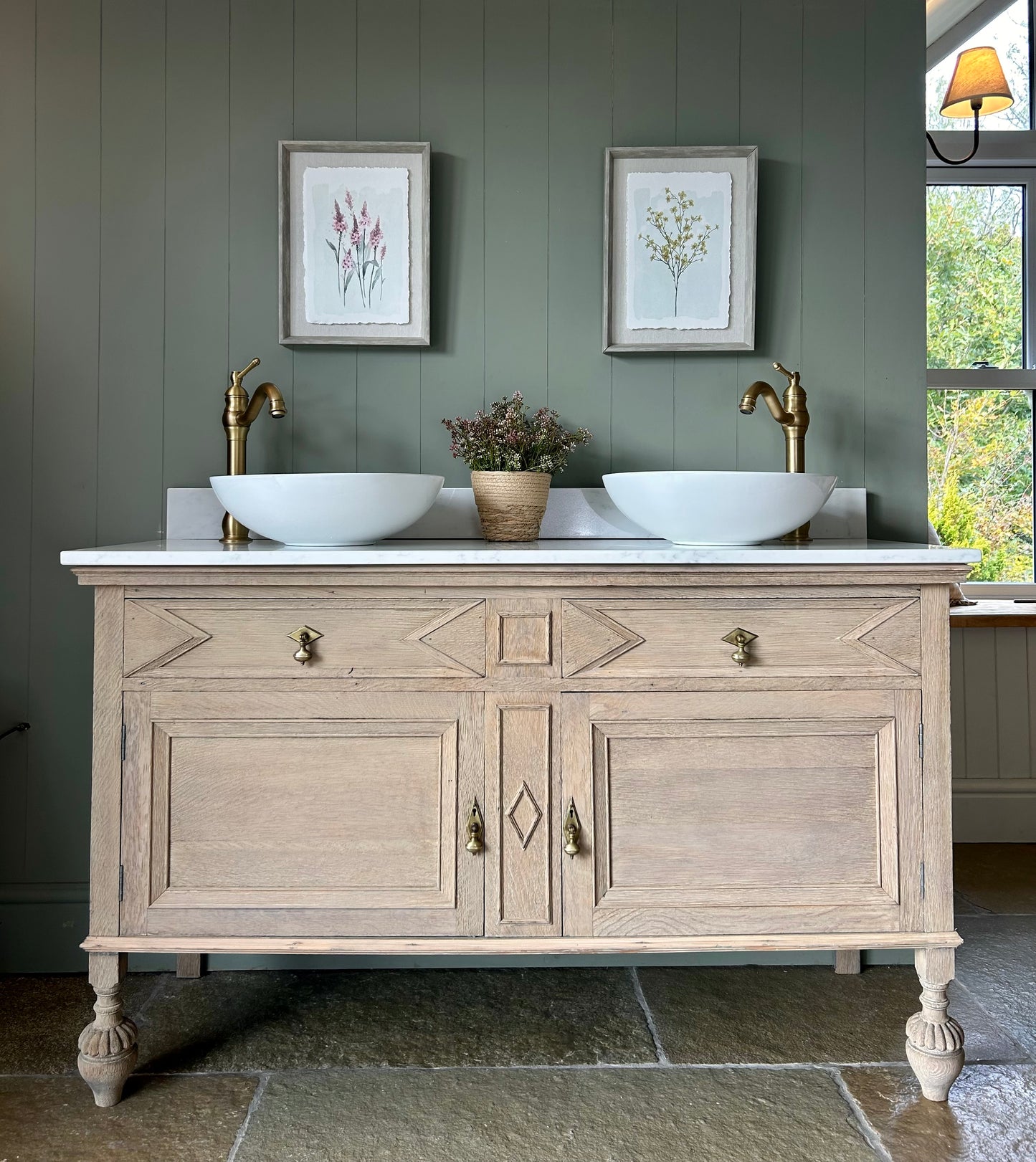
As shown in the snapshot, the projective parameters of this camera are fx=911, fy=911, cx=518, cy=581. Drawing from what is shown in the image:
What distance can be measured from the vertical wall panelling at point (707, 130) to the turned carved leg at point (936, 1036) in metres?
1.00

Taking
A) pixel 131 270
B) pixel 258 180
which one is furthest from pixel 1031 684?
pixel 131 270

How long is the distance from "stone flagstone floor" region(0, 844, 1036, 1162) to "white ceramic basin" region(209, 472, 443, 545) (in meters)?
0.89

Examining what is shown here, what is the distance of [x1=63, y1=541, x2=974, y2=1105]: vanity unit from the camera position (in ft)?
4.59

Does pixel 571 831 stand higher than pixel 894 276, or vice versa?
pixel 894 276

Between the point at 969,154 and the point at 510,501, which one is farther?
the point at 969,154

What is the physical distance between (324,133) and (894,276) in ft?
4.01

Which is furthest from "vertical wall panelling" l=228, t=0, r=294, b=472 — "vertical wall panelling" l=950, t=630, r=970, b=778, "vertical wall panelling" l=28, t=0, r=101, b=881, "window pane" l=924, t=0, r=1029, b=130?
"window pane" l=924, t=0, r=1029, b=130

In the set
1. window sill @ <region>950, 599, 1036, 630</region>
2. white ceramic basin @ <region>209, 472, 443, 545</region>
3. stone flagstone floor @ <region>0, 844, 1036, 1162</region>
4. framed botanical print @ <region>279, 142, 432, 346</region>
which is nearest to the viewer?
stone flagstone floor @ <region>0, 844, 1036, 1162</region>

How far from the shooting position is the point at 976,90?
2848 millimetres

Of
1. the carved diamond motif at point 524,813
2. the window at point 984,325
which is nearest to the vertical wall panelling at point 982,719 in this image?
the window at point 984,325

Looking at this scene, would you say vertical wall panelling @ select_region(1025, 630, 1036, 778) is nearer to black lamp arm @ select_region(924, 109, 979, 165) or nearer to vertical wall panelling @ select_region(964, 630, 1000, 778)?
vertical wall panelling @ select_region(964, 630, 1000, 778)

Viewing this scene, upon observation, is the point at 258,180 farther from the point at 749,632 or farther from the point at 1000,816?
the point at 1000,816

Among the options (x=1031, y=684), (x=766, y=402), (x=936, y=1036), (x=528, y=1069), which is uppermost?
(x=766, y=402)

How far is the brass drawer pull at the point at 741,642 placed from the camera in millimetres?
1396
